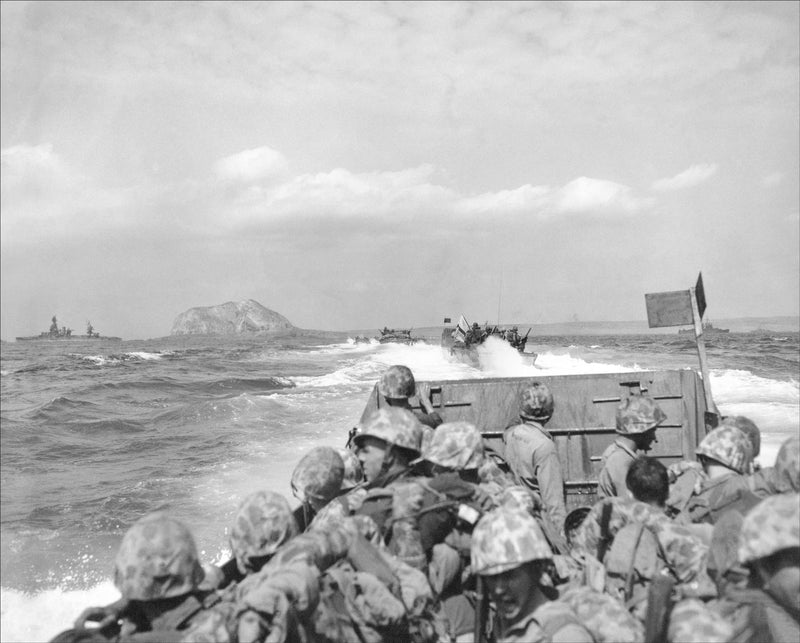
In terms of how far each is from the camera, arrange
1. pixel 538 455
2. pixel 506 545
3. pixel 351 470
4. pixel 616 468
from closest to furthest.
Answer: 1. pixel 506 545
2. pixel 616 468
3. pixel 351 470
4. pixel 538 455

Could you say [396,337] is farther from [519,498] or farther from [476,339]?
[519,498]

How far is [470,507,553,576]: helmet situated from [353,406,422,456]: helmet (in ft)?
3.51

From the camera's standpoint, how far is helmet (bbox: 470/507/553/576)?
2684 millimetres

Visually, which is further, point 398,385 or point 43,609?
point 43,609

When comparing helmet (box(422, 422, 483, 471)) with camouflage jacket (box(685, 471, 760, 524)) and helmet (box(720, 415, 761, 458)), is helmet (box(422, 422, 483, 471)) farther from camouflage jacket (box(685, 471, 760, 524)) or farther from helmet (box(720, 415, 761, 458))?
helmet (box(720, 415, 761, 458))

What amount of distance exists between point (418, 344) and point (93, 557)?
173ft

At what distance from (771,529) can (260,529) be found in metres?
2.10

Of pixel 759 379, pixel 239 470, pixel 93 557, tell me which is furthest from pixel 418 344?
pixel 93 557

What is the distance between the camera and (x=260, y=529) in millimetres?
3145

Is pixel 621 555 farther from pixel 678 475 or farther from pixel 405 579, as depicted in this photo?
pixel 678 475

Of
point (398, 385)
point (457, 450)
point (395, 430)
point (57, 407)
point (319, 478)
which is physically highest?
point (398, 385)

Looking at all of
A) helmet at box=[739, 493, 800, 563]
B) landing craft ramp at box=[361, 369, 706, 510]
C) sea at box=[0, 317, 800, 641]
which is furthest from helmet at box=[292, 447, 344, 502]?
sea at box=[0, 317, 800, 641]

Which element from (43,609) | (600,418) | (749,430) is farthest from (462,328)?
(749,430)

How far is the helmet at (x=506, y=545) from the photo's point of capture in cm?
268
